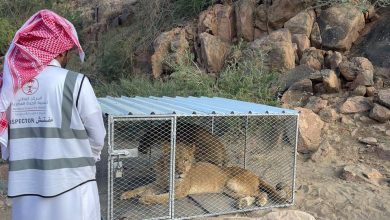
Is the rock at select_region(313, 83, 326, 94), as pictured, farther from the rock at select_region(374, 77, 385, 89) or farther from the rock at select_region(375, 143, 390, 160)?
the rock at select_region(375, 143, 390, 160)

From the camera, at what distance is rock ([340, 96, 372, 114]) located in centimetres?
709

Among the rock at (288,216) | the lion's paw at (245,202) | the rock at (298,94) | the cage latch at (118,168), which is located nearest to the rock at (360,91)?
the rock at (298,94)

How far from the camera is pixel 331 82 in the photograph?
755 centimetres

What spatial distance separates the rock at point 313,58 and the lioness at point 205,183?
3997 mm

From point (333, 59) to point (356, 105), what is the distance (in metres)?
1.39

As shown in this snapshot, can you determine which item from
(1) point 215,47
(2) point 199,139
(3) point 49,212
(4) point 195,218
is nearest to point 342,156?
(2) point 199,139

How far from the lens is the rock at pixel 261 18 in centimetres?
984

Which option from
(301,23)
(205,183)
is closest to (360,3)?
(301,23)

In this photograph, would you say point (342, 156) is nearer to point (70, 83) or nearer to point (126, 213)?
point (126, 213)

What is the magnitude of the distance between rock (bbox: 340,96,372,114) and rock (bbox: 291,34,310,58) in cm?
192

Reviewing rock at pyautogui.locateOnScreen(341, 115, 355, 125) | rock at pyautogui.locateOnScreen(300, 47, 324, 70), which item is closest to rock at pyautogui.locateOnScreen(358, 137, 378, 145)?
rock at pyautogui.locateOnScreen(341, 115, 355, 125)

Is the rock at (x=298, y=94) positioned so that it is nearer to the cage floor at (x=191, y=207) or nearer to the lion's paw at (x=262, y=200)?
the lion's paw at (x=262, y=200)

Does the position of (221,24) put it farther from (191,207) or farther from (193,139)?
(191,207)

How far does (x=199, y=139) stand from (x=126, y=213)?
1.31 meters
